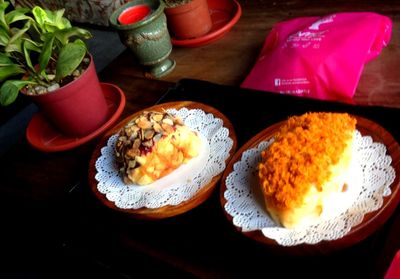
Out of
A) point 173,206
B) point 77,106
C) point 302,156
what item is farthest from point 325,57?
point 77,106

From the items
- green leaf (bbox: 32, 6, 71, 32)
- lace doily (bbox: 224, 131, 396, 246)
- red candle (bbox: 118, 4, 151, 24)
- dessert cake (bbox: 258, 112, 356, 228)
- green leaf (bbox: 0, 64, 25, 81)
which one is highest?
green leaf (bbox: 32, 6, 71, 32)

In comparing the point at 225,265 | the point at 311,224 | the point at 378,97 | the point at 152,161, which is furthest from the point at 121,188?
the point at 378,97

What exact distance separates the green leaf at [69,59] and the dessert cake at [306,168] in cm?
51

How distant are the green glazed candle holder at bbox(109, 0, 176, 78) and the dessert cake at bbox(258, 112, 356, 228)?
60 cm

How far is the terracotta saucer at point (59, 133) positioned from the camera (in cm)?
105

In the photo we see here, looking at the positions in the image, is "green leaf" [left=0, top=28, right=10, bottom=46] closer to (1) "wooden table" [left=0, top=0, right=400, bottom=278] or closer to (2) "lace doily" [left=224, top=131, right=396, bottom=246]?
(1) "wooden table" [left=0, top=0, right=400, bottom=278]

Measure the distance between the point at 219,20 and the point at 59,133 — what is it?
2.28ft

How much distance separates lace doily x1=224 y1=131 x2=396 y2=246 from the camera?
1.95 ft

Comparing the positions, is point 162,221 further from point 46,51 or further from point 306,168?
point 46,51

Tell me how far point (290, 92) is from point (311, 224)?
18.4 inches

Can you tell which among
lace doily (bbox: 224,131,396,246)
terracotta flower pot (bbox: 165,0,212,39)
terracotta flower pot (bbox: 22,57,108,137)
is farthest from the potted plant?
lace doily (bbox: 224,131,396,246)

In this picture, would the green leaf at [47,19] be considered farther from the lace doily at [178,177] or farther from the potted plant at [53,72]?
the lace doily at [178,177]

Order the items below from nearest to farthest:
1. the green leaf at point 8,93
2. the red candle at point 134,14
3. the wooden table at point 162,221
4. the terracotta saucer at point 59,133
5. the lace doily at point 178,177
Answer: the wooden table at point 162,221
the lace doily at point 178,177
the green leaf at point 8,93
the terracotta saucer at point 59,133
the red candle at point 134,14

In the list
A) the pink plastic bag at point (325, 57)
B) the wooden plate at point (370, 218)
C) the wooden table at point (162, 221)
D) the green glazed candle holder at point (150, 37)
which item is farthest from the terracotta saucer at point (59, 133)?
the wooden plate at point (370, 218)
